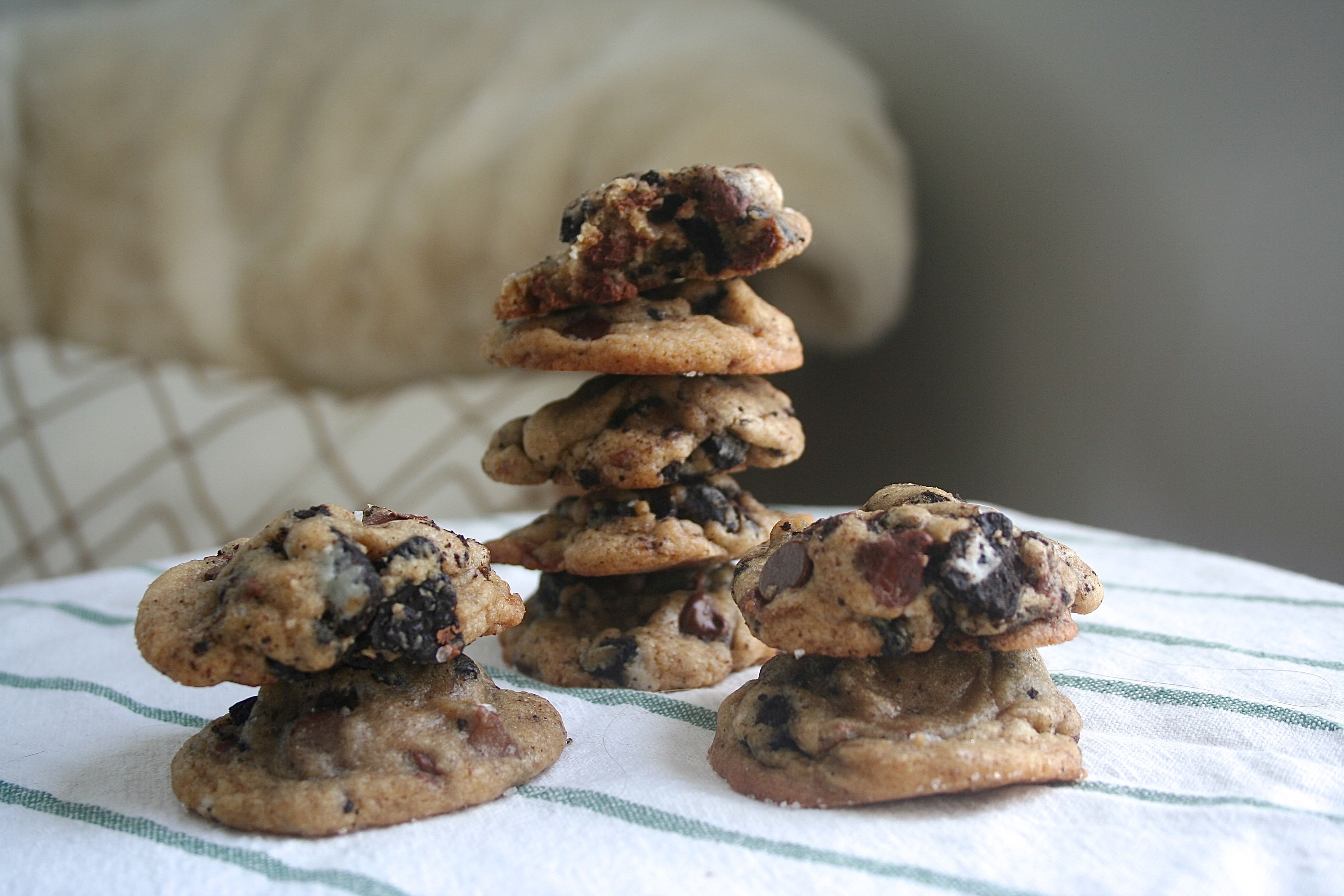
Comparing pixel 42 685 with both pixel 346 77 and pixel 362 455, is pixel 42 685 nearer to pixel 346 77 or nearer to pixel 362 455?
pixel 362 455

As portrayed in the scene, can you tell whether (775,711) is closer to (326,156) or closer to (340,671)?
(340,671)

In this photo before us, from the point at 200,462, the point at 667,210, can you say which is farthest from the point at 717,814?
the point at 200,462

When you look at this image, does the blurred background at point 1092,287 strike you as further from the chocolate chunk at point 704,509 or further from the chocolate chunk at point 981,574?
the chocolate chunk at point 981,574

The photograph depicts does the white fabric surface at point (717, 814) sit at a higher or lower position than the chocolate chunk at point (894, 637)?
lower

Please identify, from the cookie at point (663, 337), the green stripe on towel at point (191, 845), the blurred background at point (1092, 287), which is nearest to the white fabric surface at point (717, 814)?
the green stripe on towel at point (191, 845)

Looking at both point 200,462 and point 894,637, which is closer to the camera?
point 894,637

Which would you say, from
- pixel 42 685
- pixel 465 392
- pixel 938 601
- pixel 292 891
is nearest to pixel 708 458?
pixel 938 601

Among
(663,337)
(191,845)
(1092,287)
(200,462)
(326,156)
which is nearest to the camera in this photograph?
(191,845)

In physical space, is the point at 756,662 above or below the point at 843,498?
above
